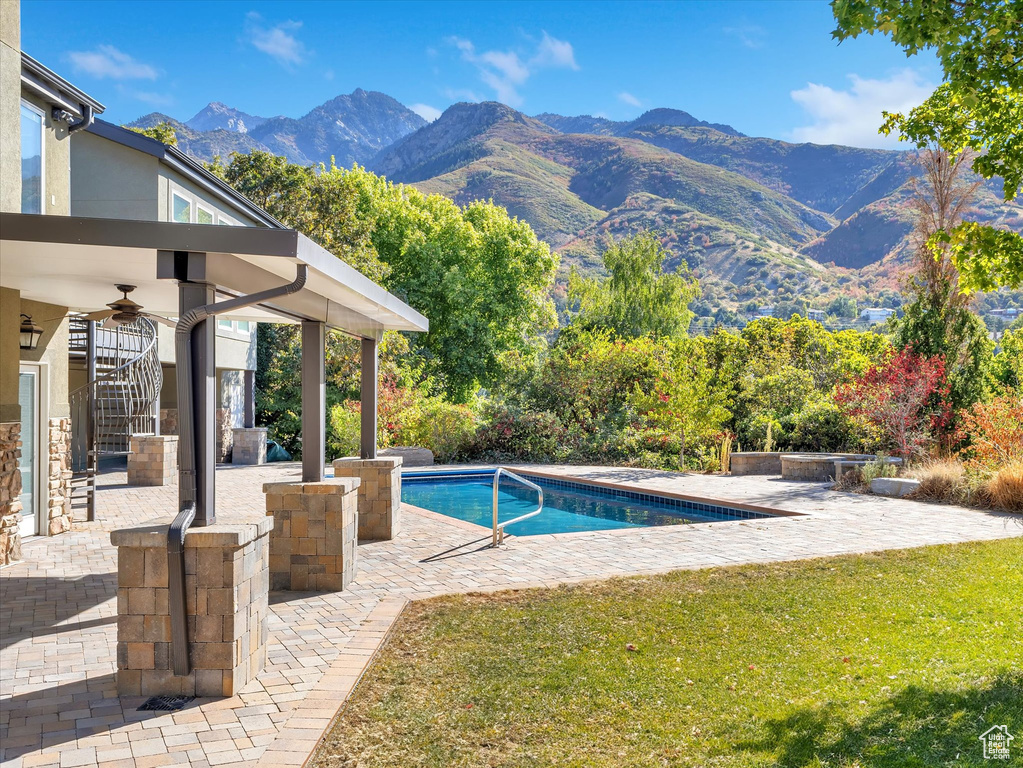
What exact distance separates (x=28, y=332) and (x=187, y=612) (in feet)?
18.0

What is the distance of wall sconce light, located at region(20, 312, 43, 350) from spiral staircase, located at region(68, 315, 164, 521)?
256cm

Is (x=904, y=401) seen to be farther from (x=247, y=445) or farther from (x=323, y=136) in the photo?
(x=323, y=136)

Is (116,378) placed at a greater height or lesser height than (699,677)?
greater

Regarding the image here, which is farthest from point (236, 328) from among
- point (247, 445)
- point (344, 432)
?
point (344, 432)

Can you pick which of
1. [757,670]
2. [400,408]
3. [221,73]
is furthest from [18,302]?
[221,73]

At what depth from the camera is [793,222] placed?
291 ft

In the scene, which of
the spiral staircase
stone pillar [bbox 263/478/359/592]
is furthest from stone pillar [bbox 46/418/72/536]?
stone pillar [bbox 263/478/359/592]

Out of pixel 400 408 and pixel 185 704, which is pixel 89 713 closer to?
pixel 185 704

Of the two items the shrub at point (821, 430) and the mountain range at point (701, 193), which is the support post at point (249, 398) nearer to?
the shrub at point (821, 430)

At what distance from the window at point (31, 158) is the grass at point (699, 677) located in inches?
256

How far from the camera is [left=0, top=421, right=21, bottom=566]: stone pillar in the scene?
7.27m

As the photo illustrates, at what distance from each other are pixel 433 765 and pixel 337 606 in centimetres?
280

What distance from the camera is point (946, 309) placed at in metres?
14.7

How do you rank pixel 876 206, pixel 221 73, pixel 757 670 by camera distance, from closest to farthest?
pixel 757 670 < pixel 876 206 < pixel 221 73
